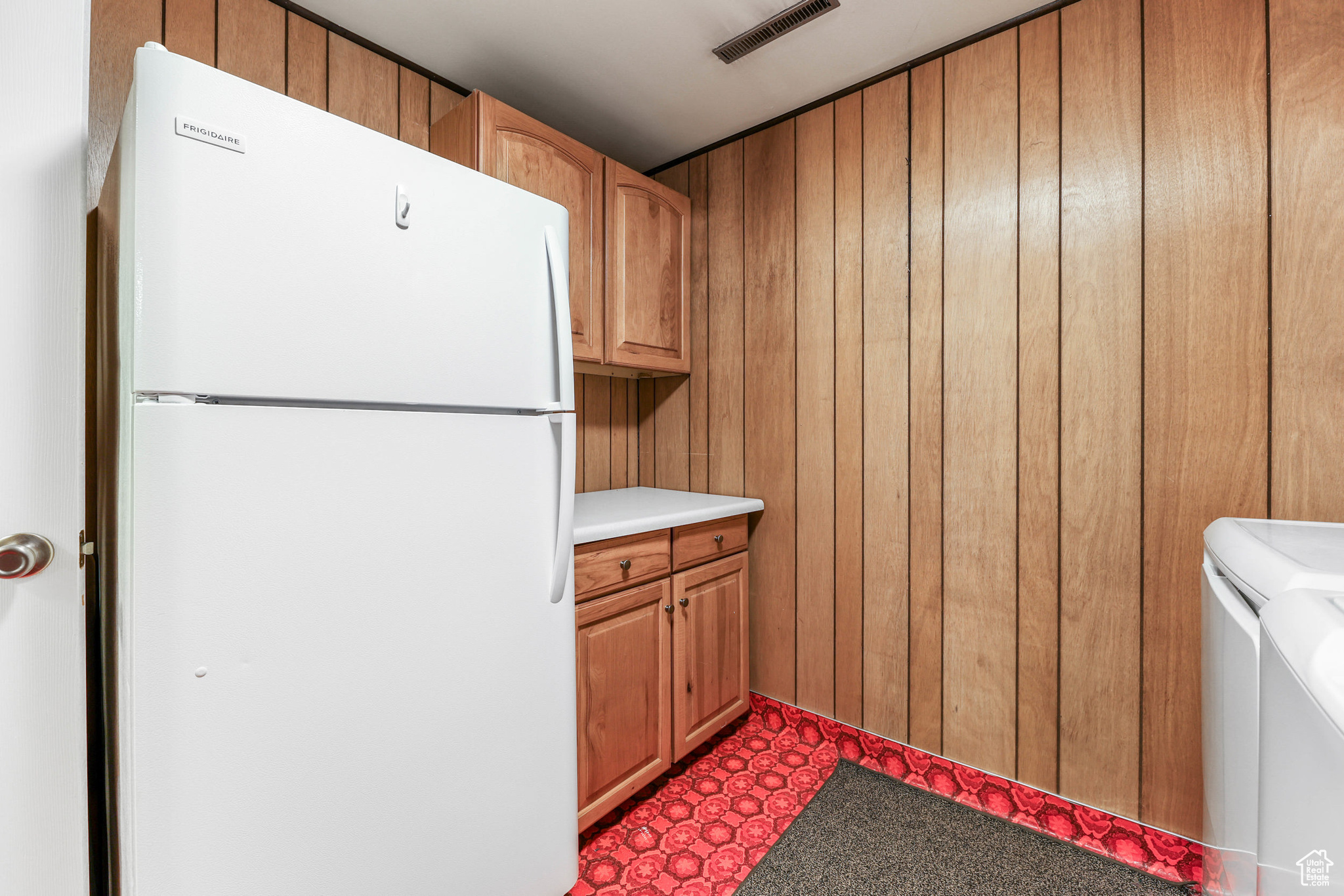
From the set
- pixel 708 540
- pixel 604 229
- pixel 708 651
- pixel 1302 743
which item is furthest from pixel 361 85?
pixel 1302 743

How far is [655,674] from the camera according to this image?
1.68 meters

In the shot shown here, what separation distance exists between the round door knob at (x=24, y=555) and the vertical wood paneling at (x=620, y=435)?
168 centimetres

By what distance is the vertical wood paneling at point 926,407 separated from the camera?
172cm

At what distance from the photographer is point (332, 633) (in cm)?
87

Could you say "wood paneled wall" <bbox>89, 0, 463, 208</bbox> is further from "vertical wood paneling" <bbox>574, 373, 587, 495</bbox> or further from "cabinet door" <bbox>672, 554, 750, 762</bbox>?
"cabinet door" <bbox>672, 554, 750, 762</bbox>

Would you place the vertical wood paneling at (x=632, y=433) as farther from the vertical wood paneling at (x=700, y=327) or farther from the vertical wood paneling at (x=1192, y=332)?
the vertical wood paneling at (x=1192, y=332)

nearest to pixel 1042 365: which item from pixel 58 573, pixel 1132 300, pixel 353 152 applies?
pixel 1132 300

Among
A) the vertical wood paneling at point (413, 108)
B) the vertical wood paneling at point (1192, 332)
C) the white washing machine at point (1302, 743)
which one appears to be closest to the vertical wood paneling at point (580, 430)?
the vertical wood paneling at point (413, 108)

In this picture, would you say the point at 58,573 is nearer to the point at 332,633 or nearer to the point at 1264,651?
the point at 332,633

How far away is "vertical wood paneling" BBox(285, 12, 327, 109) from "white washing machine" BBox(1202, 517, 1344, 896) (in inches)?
87.4

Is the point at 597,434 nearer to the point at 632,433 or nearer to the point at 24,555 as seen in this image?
the point at 632,433

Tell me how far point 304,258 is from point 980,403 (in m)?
1.68

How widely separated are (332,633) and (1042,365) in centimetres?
178

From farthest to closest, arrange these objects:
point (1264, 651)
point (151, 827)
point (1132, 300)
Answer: point (1132, 300) → point (151, 827) → point (1264, 651)
